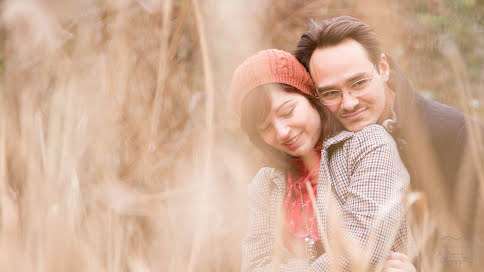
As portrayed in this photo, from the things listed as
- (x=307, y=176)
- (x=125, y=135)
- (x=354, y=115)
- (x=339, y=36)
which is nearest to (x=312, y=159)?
(x=307, y=176)

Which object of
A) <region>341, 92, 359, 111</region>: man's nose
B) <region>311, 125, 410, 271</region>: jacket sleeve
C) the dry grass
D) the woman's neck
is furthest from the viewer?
the woman's neck

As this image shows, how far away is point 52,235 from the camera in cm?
66

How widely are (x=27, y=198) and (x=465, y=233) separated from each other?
0.93 metres

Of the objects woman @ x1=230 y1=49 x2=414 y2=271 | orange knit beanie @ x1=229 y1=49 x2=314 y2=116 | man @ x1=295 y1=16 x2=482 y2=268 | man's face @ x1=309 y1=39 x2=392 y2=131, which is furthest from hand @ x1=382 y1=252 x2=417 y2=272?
orange knit beanie @ x1=229 y1=49 x2=314 y2=116

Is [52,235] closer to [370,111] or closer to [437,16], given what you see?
[370,111]

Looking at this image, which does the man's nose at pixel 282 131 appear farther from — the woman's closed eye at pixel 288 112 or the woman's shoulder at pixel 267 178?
the woman's shoulder at pixel 267 178

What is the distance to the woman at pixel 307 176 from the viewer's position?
896mm

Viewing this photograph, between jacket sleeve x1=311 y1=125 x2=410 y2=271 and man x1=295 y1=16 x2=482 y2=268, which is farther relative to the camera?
man x1=295 y1=16 x2=482 y2=268

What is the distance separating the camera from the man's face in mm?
1002

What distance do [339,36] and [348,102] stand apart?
144mm

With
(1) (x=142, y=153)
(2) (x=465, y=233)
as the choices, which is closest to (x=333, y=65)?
(1) (x=142, y=153)

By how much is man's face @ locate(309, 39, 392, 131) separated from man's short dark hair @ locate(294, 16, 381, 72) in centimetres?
1

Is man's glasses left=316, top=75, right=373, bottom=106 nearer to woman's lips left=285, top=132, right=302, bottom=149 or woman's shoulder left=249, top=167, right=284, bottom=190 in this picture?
woman's lips left=285, top=132, right=302, bottom=149

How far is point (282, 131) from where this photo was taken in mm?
1012
